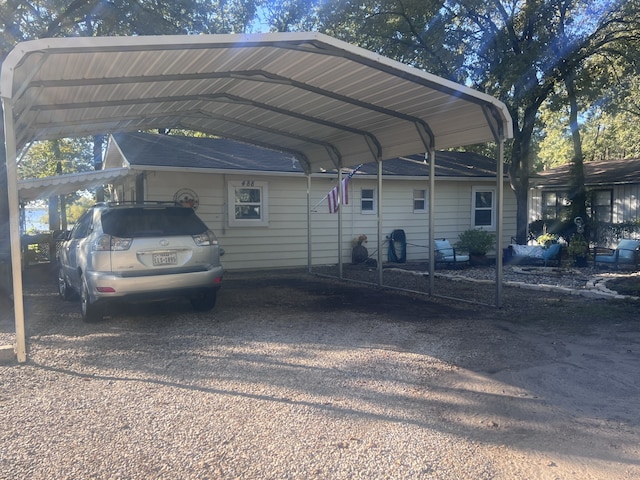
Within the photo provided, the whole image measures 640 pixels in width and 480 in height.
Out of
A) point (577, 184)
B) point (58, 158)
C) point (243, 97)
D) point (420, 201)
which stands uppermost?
point (58, 158)

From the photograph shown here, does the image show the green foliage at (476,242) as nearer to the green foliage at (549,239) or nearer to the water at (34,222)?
the green foliage at (549,239)

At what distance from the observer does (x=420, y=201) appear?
52.4 feet

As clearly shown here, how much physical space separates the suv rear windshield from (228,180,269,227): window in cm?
567

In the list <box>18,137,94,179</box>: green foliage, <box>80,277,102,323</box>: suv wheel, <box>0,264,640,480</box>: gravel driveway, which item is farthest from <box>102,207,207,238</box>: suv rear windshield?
<box>18,137,94,179</box>: green foliage

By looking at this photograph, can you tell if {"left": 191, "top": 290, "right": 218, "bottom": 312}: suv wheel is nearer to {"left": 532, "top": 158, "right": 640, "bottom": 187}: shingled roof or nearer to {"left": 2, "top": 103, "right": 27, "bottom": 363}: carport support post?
{"left": 2, "top": 103, "right": 27, "bottom": 363}: carport support post

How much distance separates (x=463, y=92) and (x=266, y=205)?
7529 mm

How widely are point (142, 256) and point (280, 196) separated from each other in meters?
7.36

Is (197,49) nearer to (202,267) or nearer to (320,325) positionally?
(202,267)

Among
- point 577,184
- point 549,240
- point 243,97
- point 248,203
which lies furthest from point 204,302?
point 577,184

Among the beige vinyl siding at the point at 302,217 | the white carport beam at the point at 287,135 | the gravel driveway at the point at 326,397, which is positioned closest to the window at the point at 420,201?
the beige vinyl siding at the point at 302,217

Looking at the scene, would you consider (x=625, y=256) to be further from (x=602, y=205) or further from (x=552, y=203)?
(x=552, y=203)

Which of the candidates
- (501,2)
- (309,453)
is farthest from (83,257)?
(501,2)

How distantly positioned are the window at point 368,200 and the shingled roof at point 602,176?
6593 mm

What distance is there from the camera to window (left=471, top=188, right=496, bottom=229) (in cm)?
1675
